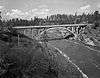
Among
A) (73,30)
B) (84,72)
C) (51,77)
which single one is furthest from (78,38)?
(51,77)

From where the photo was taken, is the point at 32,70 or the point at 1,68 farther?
the point at 32,70

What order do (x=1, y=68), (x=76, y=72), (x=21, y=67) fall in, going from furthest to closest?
(x=76, y=72)
(x=21, y=67)
(x=1, y=68)

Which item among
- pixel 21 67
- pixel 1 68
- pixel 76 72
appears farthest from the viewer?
pixel 76 72

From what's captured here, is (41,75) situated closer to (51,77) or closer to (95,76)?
(51,77)

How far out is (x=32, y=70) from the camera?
16.4 m

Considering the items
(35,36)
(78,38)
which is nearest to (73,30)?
(78,38)

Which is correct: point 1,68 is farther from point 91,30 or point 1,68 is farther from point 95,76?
point 91,30

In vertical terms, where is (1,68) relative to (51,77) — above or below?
above

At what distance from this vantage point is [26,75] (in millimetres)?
14789

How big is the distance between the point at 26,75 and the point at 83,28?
183ft

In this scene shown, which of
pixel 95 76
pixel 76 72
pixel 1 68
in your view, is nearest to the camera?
pixel 1 68

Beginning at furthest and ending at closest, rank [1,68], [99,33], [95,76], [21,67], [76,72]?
[99,33], [76,72], [95,76], [21,67], [1,68]

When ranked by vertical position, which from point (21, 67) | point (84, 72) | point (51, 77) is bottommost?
point (84, 72)

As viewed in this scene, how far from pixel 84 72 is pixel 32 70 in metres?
12.5
